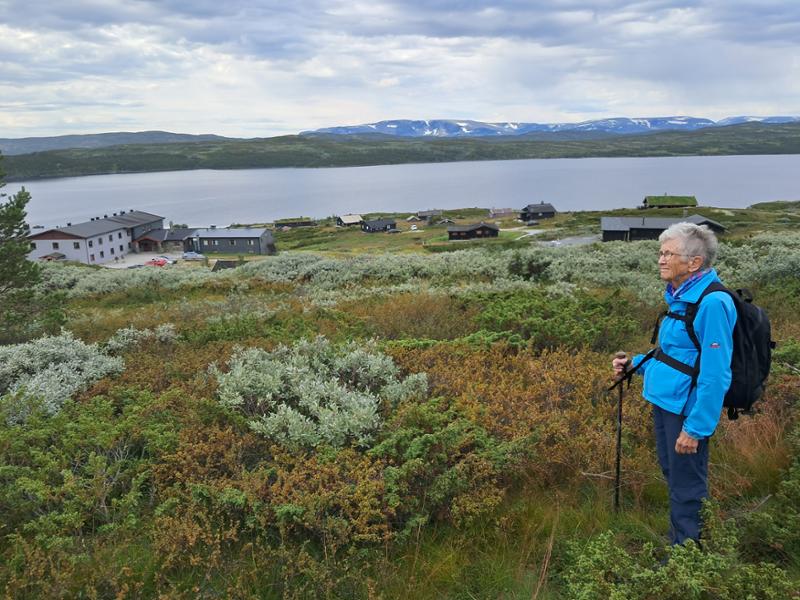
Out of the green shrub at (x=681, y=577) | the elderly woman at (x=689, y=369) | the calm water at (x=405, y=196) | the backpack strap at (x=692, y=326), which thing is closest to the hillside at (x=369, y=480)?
the green shrub at (x=681, y=577)

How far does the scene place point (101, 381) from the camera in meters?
6.93

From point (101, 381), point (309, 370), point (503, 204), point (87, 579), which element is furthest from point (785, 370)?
point (503, 204)

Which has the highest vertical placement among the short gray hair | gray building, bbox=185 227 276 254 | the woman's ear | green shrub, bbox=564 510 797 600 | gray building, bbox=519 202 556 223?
the short gray hair

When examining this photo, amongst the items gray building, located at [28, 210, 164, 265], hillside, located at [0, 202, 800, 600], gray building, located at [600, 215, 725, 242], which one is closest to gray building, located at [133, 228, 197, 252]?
gray building, located at [28, 210, 164, 265]

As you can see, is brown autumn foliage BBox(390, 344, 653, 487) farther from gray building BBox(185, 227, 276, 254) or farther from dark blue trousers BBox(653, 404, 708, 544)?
gray building BBox(185, 227, 276, 254)

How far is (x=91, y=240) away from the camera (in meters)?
73.3

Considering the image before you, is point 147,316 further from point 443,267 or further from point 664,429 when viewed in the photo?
point 664,429

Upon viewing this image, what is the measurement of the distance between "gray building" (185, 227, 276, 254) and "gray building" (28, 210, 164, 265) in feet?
34.8

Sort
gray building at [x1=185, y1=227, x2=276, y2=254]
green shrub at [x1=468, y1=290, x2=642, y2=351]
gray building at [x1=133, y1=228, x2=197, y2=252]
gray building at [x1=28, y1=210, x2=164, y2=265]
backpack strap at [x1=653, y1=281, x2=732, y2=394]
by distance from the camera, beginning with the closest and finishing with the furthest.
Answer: backpack strap at [x1=653, y1=281, x2=732, y2=394] → green shrub at [x1=468, y1=290, x2=642, y2=351] → gray building at [x1=28, y1=210, x2=164, y2=265] → gray building at [x1=185, y1=227, x2=276, y2=254] → gray building at [x1=133, y1=228, x2=197, y2=252]

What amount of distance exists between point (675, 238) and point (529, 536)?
8.44ft

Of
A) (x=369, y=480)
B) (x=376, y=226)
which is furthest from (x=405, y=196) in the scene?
(x=369, y=480)

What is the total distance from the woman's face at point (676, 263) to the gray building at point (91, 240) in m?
78.0

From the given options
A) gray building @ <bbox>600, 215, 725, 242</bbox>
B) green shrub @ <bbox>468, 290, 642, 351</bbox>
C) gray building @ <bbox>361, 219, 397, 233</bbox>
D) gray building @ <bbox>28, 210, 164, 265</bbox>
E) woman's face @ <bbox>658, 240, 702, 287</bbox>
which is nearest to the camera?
woman's face @ <bbox>658, 240, 702, 287</bbox>

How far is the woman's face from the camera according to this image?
12.1 ft
